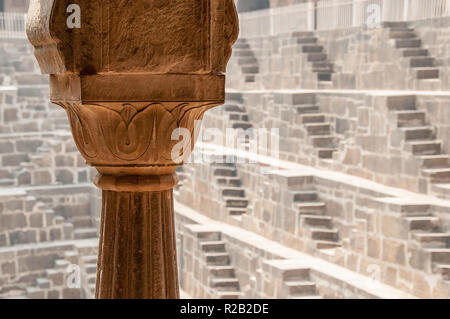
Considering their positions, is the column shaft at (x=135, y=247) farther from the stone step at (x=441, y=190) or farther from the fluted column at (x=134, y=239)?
the stone step at (x=441, y=190)

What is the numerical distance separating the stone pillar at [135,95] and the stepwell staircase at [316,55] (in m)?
9.23

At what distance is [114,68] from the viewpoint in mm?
2150

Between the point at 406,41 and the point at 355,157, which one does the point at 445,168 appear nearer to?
the point at 355,157

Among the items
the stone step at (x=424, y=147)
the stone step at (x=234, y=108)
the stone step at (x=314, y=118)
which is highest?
the stone step at (x=234, y=108)

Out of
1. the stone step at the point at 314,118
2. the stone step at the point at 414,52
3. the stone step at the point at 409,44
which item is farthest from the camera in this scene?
the stone step at the point at 314,118

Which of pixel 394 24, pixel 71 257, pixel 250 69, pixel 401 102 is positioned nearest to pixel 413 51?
pixel 394 24

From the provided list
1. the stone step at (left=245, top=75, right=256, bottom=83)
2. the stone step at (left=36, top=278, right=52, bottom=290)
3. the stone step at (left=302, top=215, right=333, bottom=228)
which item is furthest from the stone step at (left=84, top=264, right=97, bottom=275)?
the stone step at (left=245, top=75, right=256, bottom=83)

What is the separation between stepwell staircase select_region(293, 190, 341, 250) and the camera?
8734 mm

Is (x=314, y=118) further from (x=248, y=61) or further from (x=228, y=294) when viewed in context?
(x=248, y=61)

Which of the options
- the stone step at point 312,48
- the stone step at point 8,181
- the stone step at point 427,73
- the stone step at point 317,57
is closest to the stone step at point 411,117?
the stone step at point 427,73

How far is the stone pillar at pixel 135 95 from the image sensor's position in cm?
214

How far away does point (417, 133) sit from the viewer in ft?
26.9

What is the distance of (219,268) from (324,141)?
7.24 feet

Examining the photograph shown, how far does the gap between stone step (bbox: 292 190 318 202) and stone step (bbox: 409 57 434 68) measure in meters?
1.97
